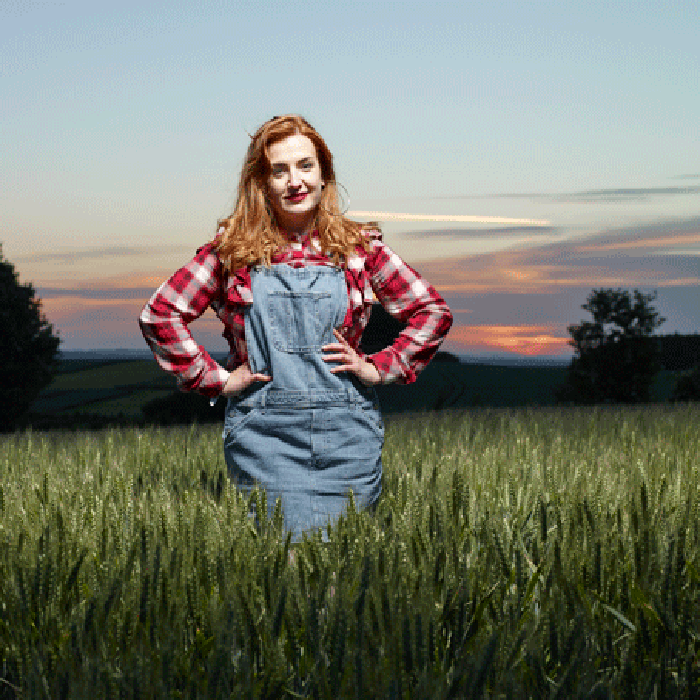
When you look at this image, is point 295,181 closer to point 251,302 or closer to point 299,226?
point 299,226

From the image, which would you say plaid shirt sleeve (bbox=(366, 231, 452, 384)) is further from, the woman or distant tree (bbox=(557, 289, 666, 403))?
distant tree (bbox=(557, 289, 666, 403))

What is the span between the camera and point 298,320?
2977mm

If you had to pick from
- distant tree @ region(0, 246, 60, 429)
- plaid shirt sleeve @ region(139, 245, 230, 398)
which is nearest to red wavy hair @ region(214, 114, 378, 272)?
plaid shirt sleeve @ region(139, 245, 230, 398)

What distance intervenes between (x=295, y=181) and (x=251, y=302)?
50cm

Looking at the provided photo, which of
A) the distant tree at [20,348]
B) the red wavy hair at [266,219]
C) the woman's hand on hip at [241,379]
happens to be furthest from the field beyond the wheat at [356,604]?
the distant tree at [20,348]

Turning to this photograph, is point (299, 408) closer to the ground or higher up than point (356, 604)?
higher up

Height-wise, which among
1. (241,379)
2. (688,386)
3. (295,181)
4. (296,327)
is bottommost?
(688,386)

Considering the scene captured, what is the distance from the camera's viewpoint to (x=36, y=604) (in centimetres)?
218

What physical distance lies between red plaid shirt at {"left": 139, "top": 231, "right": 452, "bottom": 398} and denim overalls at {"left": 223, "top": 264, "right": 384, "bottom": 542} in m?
0.08

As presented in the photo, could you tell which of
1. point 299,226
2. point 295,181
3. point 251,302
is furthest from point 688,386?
point 251,302

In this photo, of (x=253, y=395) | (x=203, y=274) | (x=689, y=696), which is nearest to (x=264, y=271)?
(x=203, y=274)

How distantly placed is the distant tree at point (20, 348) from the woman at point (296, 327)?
11.0 metres

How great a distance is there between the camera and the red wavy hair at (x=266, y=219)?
122 inches

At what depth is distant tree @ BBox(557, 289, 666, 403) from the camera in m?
15.3
